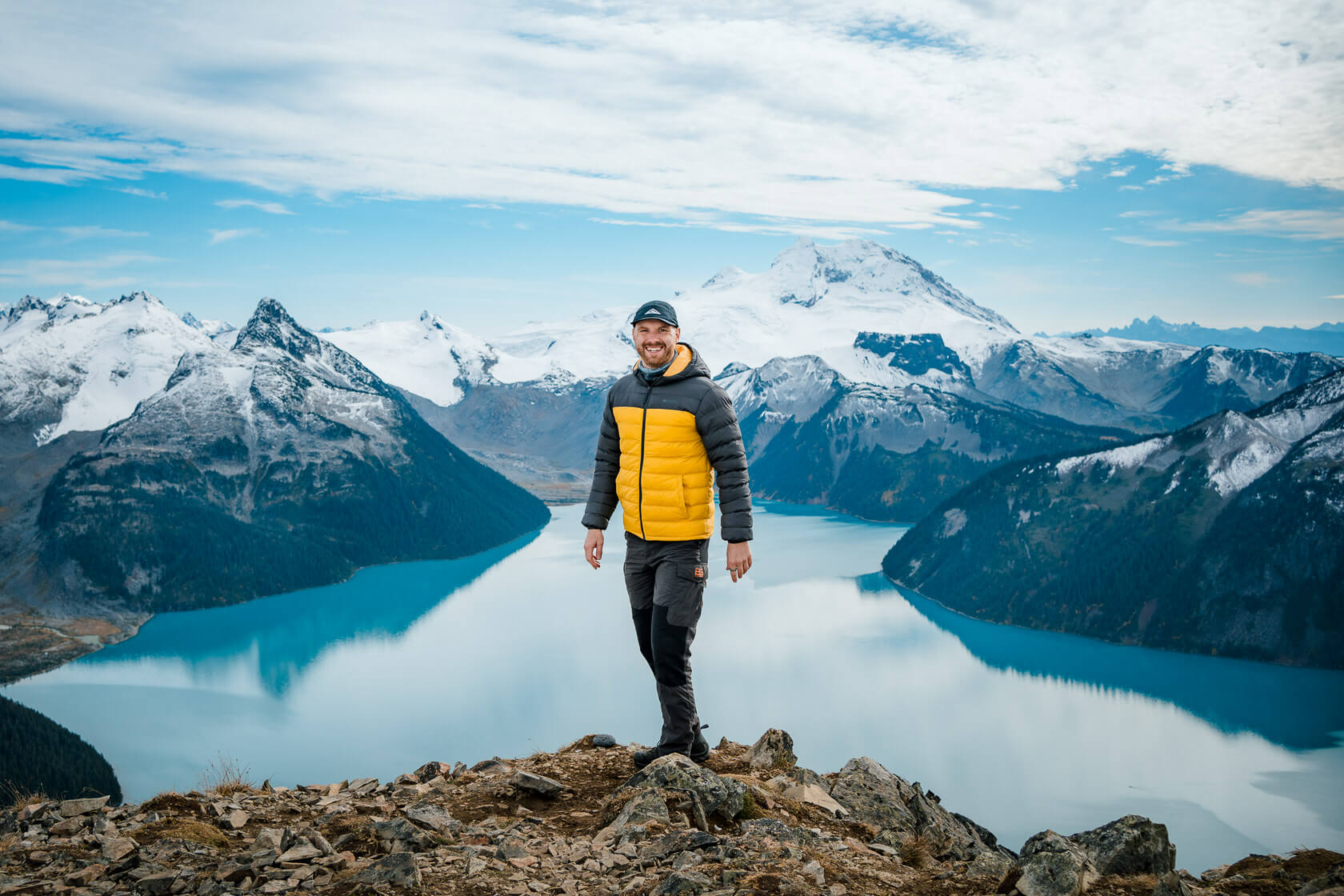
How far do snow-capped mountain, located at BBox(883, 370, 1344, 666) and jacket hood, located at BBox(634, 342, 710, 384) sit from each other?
356 ft

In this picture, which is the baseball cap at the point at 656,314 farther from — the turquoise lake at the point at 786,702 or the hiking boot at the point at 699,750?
the turquoise lake at the point at 786,702

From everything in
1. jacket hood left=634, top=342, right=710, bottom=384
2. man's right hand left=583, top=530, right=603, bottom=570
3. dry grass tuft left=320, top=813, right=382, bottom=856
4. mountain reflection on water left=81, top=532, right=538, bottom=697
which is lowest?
mountain reflection on water left=81, top=532, right=538, bottom=697

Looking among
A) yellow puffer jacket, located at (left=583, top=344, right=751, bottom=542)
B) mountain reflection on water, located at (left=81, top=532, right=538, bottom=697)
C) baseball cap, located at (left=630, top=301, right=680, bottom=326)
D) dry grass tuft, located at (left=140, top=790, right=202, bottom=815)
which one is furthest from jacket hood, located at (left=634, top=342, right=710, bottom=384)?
mountain reflection on water, located at (left=81, top=532, right=538, bottom=697)

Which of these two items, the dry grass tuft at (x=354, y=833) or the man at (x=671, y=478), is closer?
the dry grass tuft at (x=354, y=833)

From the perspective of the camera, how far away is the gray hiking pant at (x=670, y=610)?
9.09 m

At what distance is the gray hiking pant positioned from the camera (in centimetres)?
909

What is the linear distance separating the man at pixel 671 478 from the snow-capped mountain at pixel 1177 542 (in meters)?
108

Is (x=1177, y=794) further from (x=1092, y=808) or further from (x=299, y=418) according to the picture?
(x=299, y=418)

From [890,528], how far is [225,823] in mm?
192365

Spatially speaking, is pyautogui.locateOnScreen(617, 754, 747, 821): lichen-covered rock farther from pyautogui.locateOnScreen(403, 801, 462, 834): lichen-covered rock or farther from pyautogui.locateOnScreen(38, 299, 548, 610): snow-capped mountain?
pyautogui.locateOnScreen(38, 299, 548, 610): snow-capped mountain

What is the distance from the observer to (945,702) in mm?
76188

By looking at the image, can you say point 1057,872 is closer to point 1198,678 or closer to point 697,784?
point 697,784

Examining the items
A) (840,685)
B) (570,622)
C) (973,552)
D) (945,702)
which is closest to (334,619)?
(570,622)

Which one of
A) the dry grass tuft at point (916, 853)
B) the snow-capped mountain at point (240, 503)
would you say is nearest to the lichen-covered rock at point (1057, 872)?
the dry grass tuft at point (916, 853)
